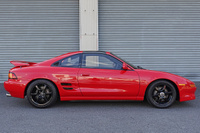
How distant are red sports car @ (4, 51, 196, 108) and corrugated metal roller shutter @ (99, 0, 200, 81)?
3919mm

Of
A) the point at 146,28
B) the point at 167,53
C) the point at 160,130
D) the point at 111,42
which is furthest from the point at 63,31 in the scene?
the point at 160,130

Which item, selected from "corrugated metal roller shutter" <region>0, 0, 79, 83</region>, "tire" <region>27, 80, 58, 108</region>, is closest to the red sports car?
"tire" <region>27, 80, 58, 108</region>

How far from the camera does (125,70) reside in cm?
477

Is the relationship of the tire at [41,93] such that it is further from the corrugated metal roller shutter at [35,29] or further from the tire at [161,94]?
the corrugated metal roller shutter at [35,29]

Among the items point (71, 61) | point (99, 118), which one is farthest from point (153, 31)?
point (99, 118)

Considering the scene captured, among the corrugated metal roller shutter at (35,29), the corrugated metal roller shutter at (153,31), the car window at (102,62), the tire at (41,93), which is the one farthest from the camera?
the corrugated metal roller shutter at (153,31)

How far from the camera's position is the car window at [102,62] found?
4.84m

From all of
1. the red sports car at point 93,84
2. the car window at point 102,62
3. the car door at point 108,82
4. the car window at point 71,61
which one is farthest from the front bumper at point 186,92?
the car window at point 71,61

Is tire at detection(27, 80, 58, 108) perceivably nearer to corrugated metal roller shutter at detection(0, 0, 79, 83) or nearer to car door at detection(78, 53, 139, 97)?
car door at detection(78, 53, 139, 97)

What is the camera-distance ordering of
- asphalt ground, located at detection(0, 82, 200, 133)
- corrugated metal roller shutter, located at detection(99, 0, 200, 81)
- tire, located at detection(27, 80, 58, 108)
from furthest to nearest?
1. corrugated metal roller shutter, located at detection(99, 0, 200, 81)
2. tire, located at detection(27, 80, 58, 108)
3. asphalt ground, located at detection(0, 82, 200, 133)

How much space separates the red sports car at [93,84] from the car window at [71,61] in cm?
7

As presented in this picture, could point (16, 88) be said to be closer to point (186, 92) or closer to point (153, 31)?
point (186, 92)

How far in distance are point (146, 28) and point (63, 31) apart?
336cm

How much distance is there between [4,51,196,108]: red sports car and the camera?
185 inches
